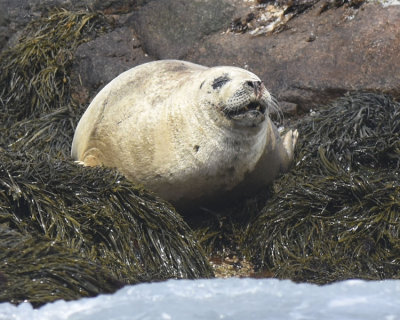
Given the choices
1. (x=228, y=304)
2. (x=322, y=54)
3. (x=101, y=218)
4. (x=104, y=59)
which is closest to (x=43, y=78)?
(x=104, y=59)

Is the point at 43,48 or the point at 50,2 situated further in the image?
the point at 50,2

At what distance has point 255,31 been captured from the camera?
800 cm

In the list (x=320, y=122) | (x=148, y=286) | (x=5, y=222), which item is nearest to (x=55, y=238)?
(x=5, y=222)

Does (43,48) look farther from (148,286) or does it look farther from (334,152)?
(148,286)

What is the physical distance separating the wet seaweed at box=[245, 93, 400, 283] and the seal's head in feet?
1.87

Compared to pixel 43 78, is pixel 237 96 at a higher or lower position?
higher

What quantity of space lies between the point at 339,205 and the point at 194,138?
932 mm

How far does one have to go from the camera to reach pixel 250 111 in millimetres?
5832

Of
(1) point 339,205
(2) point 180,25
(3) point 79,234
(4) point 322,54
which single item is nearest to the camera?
(3) point 79,234

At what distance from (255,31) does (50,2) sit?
1851mm

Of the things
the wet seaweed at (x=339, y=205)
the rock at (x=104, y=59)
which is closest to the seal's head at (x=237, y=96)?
the wet seaweed at (x=339, y=205)

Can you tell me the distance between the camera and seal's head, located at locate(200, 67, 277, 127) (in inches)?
227

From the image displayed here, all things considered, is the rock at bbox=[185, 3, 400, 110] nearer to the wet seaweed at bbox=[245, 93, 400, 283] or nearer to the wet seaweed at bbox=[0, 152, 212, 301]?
the wet seaweed at bbox=[245, 93, 400, 283]

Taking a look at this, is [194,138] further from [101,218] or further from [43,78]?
[43,78]
